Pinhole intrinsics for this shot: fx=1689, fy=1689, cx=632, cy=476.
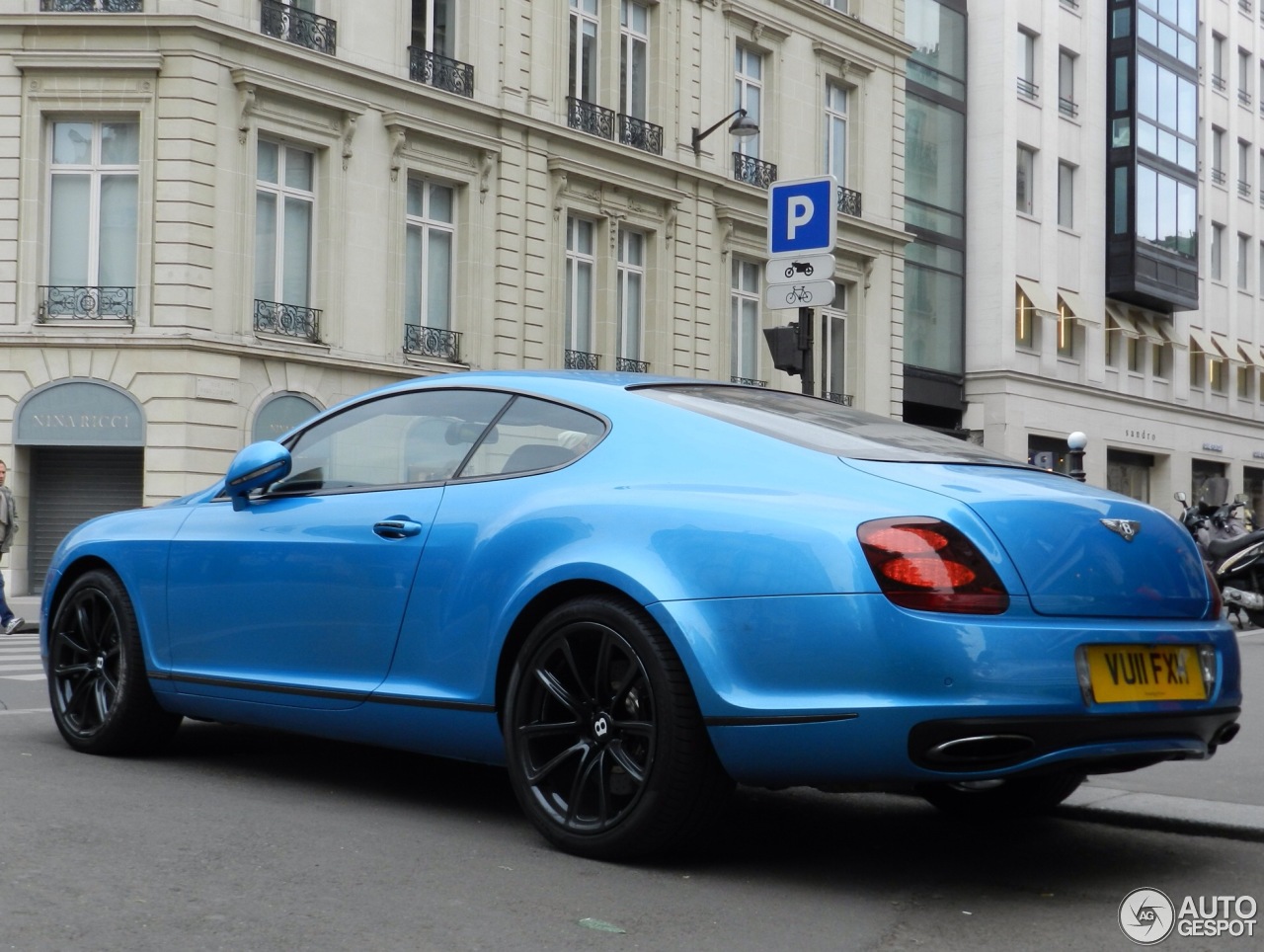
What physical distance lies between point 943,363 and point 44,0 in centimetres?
2279

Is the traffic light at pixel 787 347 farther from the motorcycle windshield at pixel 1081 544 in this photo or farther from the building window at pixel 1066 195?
the building window at pixel 1066 195

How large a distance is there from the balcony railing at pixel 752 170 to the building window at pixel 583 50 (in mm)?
3933

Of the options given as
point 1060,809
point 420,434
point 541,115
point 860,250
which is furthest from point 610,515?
point 860,250

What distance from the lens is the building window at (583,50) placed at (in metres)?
28.6

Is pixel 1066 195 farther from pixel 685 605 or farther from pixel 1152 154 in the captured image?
pixel 685 605

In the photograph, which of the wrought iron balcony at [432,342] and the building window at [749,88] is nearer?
the wrought iron balcony at [432,342]

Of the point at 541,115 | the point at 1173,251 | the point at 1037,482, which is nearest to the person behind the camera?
the point at 1037,482

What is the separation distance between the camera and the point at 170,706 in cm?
598

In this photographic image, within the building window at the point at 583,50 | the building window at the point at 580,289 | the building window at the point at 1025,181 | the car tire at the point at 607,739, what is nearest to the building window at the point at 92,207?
the building window at the point at 580,289

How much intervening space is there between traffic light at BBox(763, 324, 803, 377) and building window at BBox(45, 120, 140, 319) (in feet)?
46.1

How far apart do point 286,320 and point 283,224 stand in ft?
→ 4.55

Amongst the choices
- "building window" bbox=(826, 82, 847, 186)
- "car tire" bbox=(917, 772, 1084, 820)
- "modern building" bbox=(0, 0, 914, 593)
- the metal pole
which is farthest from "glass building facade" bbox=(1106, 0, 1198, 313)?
"car tire" bbox=(917, 772, 1084, 820)

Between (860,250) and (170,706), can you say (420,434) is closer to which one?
(170,706)

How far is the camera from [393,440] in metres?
5.48
